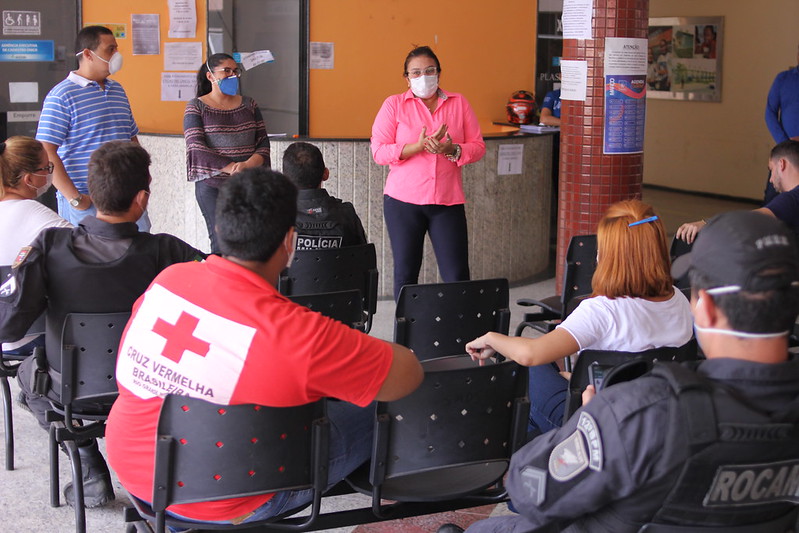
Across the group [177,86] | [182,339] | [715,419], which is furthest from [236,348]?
[177,86]

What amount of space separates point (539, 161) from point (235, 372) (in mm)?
5367

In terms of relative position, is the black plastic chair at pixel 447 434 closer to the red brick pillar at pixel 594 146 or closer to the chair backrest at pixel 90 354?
the chair backrest at pixel 90 354

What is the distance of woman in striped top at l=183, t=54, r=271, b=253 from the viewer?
504 cm

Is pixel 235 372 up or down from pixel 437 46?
down

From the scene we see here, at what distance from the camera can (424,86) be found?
4.94 metres

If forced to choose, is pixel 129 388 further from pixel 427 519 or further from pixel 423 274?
pixel 423 274

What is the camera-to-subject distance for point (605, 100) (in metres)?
6.03

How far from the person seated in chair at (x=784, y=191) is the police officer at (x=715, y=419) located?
281 centimetres

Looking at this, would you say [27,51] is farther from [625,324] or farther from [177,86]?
[625,324]

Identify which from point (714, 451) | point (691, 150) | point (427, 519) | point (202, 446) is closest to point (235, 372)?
point (202, 446)

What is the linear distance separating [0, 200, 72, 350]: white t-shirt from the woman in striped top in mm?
1484

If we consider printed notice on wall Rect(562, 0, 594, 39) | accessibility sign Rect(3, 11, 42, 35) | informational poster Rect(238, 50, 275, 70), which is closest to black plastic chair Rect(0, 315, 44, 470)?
printed notice on wall Rect(562, 0, 594, 39)

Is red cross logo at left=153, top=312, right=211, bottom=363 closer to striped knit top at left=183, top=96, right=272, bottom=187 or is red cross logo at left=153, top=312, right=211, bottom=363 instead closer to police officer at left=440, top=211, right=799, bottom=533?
police officer at left=440, top=211, right=799, bottom=533

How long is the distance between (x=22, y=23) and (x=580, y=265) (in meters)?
4.84
